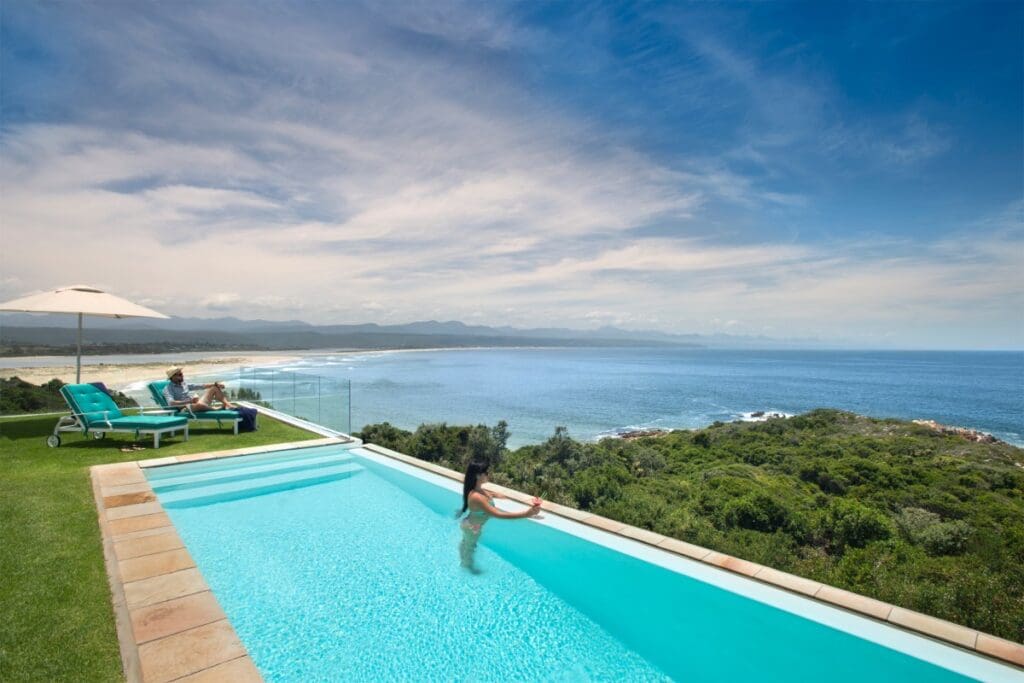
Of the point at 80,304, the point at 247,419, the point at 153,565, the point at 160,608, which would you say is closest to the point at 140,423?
the point at 247,419

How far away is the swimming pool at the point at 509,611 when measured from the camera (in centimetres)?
328

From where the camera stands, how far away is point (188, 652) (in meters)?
2.63

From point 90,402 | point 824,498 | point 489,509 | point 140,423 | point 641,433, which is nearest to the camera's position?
point 489,509

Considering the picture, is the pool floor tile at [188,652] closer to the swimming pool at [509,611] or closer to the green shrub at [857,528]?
the swimming pool at [509,611]

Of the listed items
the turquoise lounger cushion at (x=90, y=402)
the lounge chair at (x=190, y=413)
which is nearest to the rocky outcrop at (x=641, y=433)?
the lounge chair at (x=190, y=413)

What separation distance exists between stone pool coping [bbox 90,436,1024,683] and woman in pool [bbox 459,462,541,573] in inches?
35.2

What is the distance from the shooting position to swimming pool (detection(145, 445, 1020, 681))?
3283 millimetres

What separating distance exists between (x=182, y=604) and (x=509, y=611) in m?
2.33

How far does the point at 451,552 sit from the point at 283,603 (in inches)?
62.4

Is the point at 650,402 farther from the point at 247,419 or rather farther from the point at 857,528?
the point at 247,419

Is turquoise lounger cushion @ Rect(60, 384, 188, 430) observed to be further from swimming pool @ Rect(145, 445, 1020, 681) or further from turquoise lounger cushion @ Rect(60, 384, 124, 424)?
swimming pool @ Rect(145, 445, 1020, 681)

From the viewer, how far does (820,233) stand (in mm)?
19531

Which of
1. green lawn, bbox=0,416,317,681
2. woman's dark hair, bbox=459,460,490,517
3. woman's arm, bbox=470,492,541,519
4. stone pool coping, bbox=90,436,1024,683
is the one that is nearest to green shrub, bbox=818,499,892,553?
stone pool coping, bbox=90,436,1024,683

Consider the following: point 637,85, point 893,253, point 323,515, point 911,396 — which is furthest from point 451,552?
point 911,396
